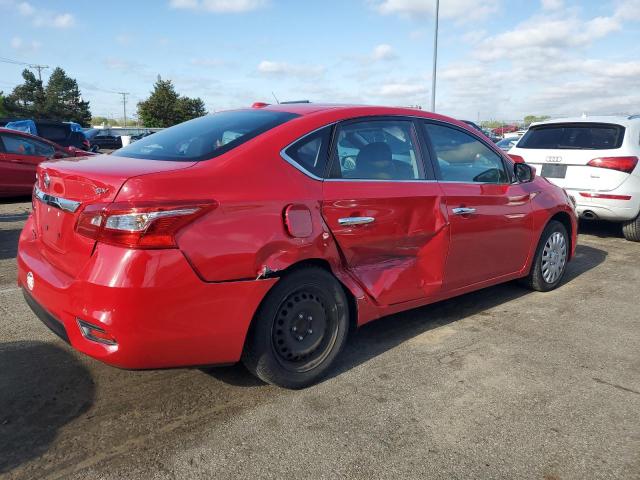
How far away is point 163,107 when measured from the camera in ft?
195

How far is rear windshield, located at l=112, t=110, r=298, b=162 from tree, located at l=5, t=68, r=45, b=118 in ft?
262

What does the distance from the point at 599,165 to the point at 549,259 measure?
99.6 inches

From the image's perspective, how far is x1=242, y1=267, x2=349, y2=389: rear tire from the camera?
9.36 feet

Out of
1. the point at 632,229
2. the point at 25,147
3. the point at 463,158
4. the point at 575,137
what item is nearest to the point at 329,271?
the point at 463,158

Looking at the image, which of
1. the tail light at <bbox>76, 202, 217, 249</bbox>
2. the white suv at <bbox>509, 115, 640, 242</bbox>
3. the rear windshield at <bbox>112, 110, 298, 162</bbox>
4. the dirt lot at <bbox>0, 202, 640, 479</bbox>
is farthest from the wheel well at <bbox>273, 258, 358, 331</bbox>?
the white suv at <bbox>509, 115, 640, 242</bbox>

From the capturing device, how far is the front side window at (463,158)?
12.6 ft

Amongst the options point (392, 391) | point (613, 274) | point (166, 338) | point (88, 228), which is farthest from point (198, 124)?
point (613, 274)

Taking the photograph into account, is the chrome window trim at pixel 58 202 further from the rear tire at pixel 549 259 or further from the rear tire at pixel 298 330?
the rear tire at pixel 549 259

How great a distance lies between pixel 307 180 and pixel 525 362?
1.89 meters

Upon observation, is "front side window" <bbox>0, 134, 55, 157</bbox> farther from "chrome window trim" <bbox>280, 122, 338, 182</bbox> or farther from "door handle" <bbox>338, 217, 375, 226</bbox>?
"door handle" <bbox>338, 217, 375, 226</bbox>

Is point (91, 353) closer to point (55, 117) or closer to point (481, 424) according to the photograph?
point (481, 424)

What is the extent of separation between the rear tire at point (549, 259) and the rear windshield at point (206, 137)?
282 cm

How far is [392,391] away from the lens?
10.1 ft

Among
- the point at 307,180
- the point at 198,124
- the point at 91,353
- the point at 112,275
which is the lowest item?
the point at 91,353
